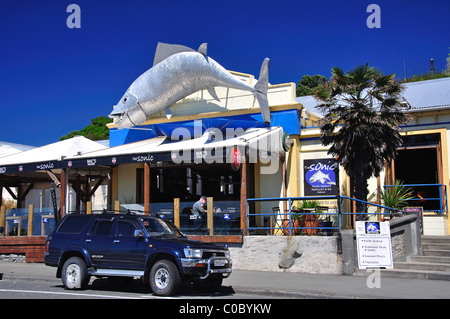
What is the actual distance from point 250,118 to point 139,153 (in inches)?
173

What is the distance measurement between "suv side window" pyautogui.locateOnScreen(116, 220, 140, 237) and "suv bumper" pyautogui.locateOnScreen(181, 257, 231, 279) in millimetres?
1593

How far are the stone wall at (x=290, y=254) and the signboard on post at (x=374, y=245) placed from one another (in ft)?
1.95

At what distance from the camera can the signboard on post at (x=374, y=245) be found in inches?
480

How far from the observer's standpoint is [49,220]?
1750 cm

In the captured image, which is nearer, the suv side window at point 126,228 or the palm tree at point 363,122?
the suv side window at point 126,228

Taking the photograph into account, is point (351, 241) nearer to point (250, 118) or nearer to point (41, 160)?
point (250, 118)

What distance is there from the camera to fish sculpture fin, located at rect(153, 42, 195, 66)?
1797 cm

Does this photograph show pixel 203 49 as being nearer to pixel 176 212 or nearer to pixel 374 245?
pixel 176 212

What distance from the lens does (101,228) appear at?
439 inches

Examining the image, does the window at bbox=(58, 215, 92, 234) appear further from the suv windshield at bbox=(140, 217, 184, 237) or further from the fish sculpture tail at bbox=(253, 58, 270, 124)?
the fish sculpture tail at bbox=(253, 58, 270, 124)

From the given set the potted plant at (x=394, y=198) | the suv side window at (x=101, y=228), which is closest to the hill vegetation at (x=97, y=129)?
the potted plant at (x=394, y=198)

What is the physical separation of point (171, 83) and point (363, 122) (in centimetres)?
726

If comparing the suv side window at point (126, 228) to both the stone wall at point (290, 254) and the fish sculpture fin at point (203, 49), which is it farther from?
the fish sculpture fin at point (203, 49)
